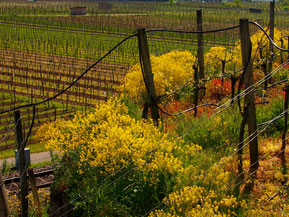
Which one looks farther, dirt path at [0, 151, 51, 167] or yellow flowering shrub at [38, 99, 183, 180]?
A: dirt path at [0, 151, 51, 167]

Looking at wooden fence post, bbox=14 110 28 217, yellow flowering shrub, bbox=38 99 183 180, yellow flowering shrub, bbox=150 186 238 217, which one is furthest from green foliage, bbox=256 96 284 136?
wooden fence post, bbox=14 110 28 217

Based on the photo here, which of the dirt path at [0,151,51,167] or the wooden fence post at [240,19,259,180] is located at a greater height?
the wooden fence post at [240,19,259,180]

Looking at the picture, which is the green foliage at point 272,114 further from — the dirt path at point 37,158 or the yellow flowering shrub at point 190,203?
the dirt path at point 37,158

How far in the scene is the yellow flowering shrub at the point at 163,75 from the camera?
1766cm

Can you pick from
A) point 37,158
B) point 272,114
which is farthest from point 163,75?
point 272,114

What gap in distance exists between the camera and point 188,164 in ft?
32.2

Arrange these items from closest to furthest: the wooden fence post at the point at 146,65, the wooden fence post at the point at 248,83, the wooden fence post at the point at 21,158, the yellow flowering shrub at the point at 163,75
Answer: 1. the wooden fence post at the point at 21,158
2. the wooden fence post at the point at 248,83
3. the wooden fence post at the point at 146,65
4. the yellow flowering shrub at the point at 163,75

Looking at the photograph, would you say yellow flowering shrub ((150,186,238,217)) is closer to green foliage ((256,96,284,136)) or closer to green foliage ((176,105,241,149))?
green foliage ((176,105,241,149))

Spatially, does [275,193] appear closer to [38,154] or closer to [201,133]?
[201,133]

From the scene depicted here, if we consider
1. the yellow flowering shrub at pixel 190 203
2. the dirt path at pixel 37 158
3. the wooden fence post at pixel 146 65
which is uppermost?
the wooden fence post at pixel 146 65

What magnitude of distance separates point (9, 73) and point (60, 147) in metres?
26.3

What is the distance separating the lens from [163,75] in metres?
18.7

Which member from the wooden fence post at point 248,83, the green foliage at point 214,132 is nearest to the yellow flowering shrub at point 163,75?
the green foliage at point 214,132

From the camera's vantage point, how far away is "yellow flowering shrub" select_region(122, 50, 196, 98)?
57.9ft
